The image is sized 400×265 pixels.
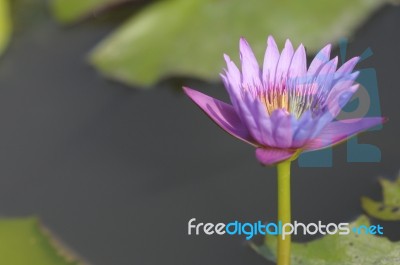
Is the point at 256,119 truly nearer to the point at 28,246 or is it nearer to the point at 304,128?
the point at 304,128

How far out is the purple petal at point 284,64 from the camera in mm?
703

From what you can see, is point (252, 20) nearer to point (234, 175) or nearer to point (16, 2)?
point (234, 175)

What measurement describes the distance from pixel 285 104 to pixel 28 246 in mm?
601

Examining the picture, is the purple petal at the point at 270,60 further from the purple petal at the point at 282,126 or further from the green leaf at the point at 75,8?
the green leaf at the point at 75,8

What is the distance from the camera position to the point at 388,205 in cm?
109

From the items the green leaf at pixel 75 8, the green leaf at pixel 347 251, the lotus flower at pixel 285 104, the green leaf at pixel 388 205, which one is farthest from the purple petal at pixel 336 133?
the green leaf at pixel 75 8

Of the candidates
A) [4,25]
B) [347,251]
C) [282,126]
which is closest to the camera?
[282,126]

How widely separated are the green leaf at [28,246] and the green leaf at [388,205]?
1.48 feet

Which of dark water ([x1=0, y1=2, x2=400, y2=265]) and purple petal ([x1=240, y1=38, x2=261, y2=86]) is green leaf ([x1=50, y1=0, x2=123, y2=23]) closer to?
dark water ([x1=0, y1=2, x2=400, y2=265])

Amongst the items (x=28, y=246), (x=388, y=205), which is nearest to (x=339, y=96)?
(x=388, y=205)

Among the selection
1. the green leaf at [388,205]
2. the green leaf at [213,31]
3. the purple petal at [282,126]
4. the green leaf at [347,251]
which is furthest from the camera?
the green leaf at [213,31]

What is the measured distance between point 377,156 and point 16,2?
0.96 m

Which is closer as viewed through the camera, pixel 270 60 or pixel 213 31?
pixel 270 60

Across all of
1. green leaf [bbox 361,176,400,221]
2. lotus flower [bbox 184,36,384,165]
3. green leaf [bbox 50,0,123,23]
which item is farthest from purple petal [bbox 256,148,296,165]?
green leaf [bbox 50,0,123,23]
